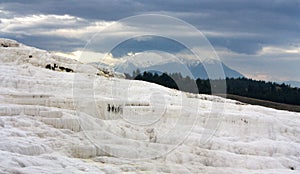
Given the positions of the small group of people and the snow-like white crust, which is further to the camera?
the small group of people

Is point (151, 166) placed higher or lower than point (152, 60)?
lower

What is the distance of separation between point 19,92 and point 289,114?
59.7 ft

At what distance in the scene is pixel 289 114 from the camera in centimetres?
3941

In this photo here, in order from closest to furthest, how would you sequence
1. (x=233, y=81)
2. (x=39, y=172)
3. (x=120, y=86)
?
(x=39, y=172)
(x=120, y=86)
(x=233, y=81)

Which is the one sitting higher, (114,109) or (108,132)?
(114,109)

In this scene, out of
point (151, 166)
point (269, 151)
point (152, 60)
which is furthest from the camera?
point (152, 60)

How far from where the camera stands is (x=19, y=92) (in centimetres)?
3142

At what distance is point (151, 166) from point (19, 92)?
951 centimetres

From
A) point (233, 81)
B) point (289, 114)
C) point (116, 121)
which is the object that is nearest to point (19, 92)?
point (116, 121)

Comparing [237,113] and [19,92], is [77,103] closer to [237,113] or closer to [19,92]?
[19,92]

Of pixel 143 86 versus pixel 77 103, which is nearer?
pixel 77 103

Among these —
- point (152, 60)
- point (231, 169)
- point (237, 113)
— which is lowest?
point (231, 169)

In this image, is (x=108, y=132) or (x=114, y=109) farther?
(x=114, y=109)

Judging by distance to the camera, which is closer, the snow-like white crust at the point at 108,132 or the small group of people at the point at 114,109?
the snow-like white crust at the point at 108,132
